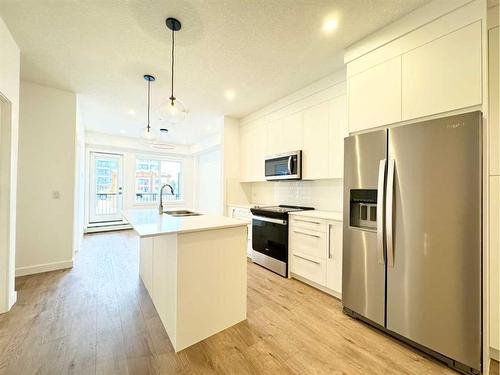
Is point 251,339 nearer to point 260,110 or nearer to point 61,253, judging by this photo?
point 61,253

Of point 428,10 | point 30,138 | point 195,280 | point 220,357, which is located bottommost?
point 220,357

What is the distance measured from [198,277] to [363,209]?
5.15ft

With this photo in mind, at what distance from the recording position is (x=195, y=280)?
175cm

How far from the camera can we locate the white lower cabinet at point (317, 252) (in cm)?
248

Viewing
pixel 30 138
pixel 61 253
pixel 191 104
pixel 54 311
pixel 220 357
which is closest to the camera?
pixel 220 357

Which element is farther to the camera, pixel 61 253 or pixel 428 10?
pixel 61 253

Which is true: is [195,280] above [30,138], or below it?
below

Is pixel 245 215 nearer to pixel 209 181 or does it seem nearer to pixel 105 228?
pixel 209 181

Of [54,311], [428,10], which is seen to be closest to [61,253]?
[54,311]

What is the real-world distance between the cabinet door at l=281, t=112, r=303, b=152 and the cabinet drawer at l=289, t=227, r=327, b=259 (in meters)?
1.30

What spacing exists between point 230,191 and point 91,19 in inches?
124

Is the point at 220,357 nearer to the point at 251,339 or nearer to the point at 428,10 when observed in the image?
the point at 251,339

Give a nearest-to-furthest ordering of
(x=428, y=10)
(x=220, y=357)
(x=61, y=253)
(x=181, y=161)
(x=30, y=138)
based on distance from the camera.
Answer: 1. (x=220, y=357)
2. (x=428, y=10)
3. (x=30, y=138)
4. (x=61, y=253)
5. (x=181, y=161)

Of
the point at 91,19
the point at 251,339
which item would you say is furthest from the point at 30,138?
the point at 251,339
